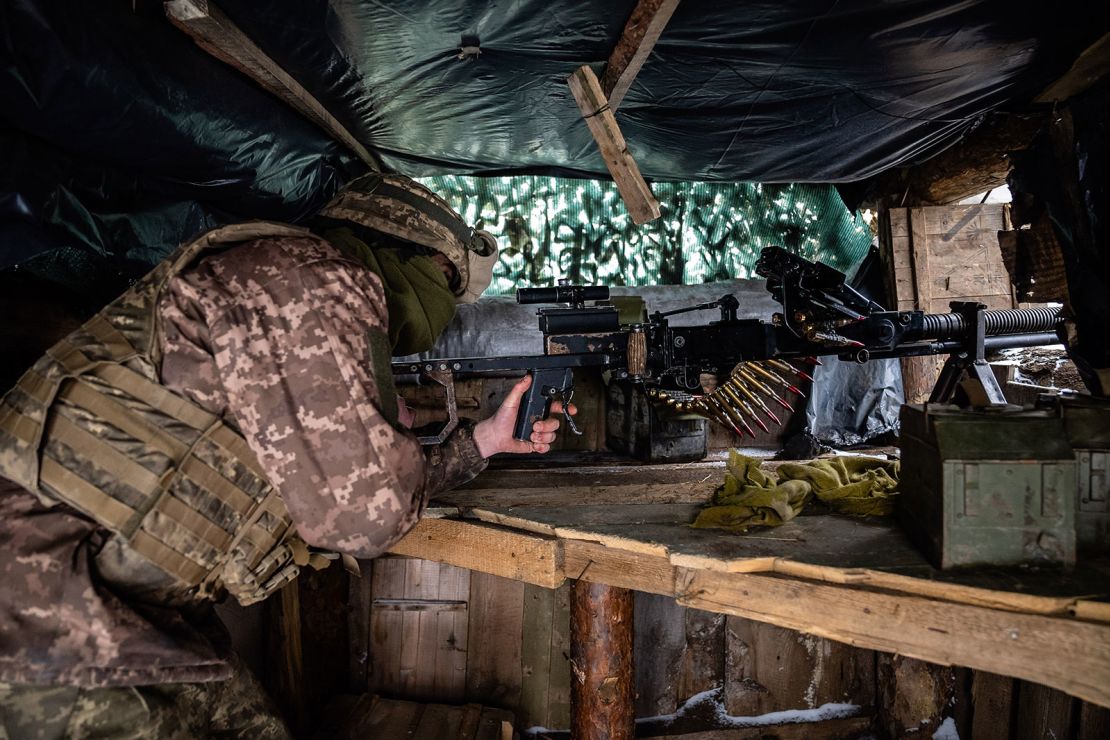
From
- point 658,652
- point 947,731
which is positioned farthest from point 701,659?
point 947,731

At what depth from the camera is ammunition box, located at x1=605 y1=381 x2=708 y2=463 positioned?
12.3ft

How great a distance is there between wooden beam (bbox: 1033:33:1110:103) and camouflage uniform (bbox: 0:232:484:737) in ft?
10.4

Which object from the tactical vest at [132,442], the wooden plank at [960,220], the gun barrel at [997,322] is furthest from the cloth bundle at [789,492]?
the wooden plank at [960,220]

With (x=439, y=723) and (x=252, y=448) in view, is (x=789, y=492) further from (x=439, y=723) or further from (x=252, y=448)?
(x=439, y=723)

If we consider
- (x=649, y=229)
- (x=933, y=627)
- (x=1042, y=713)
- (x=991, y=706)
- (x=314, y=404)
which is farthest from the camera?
(x=649, y=229)

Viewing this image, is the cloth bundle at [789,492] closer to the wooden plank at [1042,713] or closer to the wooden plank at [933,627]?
the wooden plank at [933,627]

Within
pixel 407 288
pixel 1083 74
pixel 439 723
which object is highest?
pixel 1083 74

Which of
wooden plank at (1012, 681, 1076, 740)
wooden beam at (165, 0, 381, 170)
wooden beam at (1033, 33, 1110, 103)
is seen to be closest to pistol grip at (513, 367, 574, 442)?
wooden beam at (165, 0, 381, 170)

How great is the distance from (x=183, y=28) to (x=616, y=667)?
296 cm

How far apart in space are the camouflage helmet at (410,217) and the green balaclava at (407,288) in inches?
2.6

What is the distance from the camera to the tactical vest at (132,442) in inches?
59.2

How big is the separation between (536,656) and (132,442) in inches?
126

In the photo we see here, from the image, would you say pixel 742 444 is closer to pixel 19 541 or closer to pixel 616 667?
pixel 616 667

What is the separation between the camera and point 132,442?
1.53m
